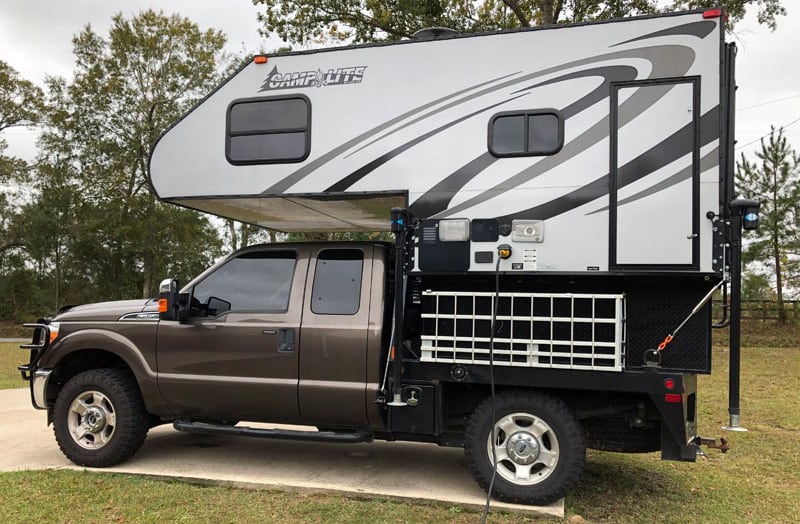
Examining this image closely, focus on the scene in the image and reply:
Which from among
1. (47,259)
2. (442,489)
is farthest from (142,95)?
(442,489)

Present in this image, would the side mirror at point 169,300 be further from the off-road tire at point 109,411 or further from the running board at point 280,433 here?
the running board at point 280,433

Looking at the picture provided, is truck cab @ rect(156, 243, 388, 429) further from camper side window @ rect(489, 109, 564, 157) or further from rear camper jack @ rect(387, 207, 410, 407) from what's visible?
camper side window @ rect(489, 109, 564, 157)

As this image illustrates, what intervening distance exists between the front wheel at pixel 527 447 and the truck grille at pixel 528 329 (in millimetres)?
319

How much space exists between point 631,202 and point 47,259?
99.4 ft

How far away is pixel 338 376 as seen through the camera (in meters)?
4.98

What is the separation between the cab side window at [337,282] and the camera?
16.8ft

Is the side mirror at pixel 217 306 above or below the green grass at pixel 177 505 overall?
above

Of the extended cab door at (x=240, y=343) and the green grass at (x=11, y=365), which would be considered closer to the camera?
the extended cab door at (x=240, y=343)

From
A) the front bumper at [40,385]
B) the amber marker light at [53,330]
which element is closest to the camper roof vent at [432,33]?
the amber marker light at [53,330]

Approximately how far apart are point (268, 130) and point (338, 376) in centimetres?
204

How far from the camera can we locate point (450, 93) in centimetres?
492

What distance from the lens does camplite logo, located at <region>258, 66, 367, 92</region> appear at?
5168 millimetres

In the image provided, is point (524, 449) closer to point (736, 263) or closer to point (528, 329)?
point (528, 329)

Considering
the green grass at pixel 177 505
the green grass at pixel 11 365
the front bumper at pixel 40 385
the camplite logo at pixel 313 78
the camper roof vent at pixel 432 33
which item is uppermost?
the camper roof vent at pixel 432 33
